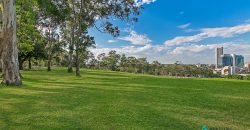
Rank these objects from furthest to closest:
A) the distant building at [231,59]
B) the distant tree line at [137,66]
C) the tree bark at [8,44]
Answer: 1. the distant building at [231,59]
2. the distant tree line at [137,66]
3. the tree bark at [8,44]

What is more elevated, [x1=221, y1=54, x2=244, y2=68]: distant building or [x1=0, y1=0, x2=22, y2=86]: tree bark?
[x1=221, y1=54, x2=244, y2=68]: distant building

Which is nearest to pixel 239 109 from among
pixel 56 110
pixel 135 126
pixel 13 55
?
pixel 135 126

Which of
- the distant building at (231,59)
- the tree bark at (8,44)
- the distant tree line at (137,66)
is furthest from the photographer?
the distant building at (231,59)

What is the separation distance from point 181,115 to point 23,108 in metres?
5.06

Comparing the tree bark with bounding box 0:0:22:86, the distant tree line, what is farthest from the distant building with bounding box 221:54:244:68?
the tree bark with bounding box 0:0:22:86

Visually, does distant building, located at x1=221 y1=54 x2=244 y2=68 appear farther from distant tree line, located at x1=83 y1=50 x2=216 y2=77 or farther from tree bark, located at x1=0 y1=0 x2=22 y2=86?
tree bark, located at x1=0 y1=0 x2=22 y2=86

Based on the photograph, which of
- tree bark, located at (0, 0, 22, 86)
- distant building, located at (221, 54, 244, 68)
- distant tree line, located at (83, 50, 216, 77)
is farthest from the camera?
distant building, located at (221, 54, 244, 68)

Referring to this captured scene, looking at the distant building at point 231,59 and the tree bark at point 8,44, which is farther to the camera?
the distant building at point 231,59

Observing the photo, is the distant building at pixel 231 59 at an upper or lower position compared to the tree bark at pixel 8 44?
upper

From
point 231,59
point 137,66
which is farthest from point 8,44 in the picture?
point 231,59

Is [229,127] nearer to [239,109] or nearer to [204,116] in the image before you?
[204,116]

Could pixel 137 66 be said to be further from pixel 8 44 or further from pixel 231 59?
pixel 8 44

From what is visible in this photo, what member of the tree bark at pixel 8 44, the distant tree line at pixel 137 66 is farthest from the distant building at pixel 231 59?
the tree bark at pixel 8 44

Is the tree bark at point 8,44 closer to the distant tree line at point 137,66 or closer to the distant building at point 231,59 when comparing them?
the distant tree line at point 137,66
